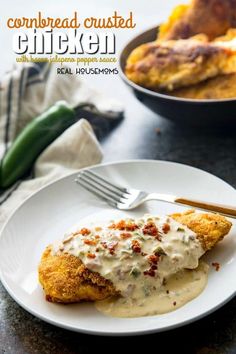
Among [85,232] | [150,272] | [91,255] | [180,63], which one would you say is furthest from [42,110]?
[150,272]

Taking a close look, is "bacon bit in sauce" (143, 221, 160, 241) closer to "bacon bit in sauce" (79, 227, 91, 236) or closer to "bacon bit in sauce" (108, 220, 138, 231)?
"bacon bit in sauce" (108, 220, 138, 231)

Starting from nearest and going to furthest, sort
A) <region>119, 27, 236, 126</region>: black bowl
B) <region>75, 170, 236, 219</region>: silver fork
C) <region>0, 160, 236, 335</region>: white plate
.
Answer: <region>0, 160, 236, 335</region>: white plate → <region>75, 170, 236, 219</region>: silver fork → <region>119, 27, 236, 126</region>: black bowl

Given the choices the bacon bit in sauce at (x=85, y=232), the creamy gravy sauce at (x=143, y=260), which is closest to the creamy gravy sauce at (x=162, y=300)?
the creamy gravy sauce at (x=143, y=260)

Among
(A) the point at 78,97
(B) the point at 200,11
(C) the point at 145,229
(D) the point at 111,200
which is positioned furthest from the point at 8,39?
(C) the point at 145,229

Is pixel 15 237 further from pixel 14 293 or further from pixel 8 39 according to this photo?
pixel 8 39

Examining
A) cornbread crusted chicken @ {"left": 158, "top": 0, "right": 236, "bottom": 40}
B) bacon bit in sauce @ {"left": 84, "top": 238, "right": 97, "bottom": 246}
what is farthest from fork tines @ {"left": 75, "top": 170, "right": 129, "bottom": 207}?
cornbread crusted chicken @ {"left": 158, "top": 0, "right": 236, "bottom": 40}

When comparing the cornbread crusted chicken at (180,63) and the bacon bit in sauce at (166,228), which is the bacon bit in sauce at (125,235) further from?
the cornbread crusted chicken at (180,63)

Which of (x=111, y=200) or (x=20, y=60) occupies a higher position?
(x=20, y=60)

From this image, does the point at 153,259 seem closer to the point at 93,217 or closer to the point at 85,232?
the point at 85,232
